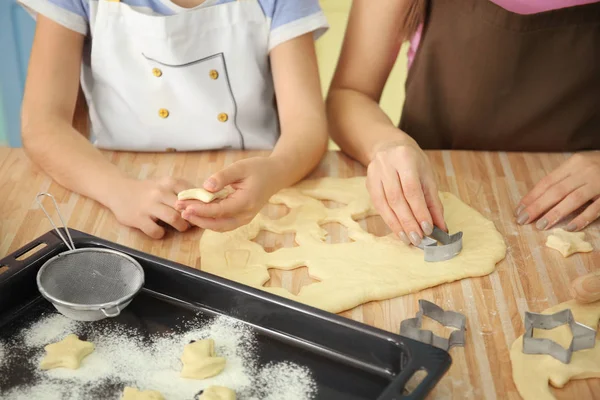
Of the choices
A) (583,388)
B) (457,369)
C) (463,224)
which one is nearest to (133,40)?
(463,224)

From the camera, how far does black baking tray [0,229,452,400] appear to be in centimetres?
79

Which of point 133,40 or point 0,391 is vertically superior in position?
point 133,40

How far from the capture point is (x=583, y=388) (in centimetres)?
85

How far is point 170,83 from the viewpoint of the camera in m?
1.40

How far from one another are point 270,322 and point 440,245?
0.33 meters

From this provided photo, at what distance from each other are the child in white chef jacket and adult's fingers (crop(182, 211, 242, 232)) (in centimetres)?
12

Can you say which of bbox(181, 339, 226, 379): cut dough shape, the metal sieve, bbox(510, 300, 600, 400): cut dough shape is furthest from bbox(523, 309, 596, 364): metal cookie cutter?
the metal sieve

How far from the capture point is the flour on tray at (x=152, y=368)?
797 mm

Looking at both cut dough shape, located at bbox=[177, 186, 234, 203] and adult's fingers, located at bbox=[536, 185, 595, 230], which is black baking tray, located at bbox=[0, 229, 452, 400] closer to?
cut dough shape, located at bbox=[177, 186, 234, 203]

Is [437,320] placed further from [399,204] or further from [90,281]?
[90,281]

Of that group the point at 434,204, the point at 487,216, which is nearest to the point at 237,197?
the point at 434,204

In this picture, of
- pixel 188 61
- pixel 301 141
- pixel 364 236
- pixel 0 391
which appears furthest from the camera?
pixel 188 61

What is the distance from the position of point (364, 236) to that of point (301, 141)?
0.80 feet

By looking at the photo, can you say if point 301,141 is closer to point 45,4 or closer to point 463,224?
point 463,224
